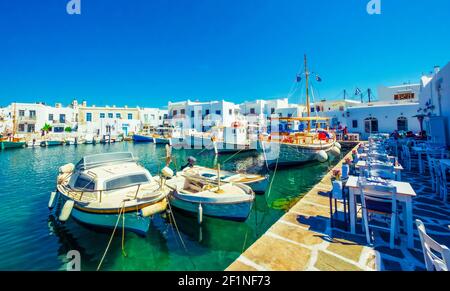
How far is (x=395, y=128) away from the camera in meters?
25.4

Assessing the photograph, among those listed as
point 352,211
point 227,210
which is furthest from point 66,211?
point 352,211

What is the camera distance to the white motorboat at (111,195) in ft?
18.7

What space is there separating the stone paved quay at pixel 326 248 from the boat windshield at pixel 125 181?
5.12 m

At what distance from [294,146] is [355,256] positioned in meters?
11.8

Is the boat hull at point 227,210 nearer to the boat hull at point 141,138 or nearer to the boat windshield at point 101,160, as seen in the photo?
the boat windshield at point 101,160

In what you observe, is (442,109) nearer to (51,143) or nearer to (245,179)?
(245,179)

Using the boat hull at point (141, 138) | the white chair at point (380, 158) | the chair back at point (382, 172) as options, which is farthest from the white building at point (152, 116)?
the chair back at point (382, 172)

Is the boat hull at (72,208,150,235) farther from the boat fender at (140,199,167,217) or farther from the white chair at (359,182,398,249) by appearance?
the white chair at (359,182,398,249)

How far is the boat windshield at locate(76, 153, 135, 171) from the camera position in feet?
25.6

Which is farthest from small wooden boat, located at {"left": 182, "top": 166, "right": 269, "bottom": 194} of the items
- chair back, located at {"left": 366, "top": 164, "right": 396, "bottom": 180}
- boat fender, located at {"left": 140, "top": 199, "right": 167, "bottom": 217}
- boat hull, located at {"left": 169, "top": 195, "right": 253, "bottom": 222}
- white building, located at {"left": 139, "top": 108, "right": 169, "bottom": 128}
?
white building, located at {"left": 139, "top": 108, "right": 169, "bottom": 128}

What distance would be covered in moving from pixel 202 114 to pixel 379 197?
44.0 meters
